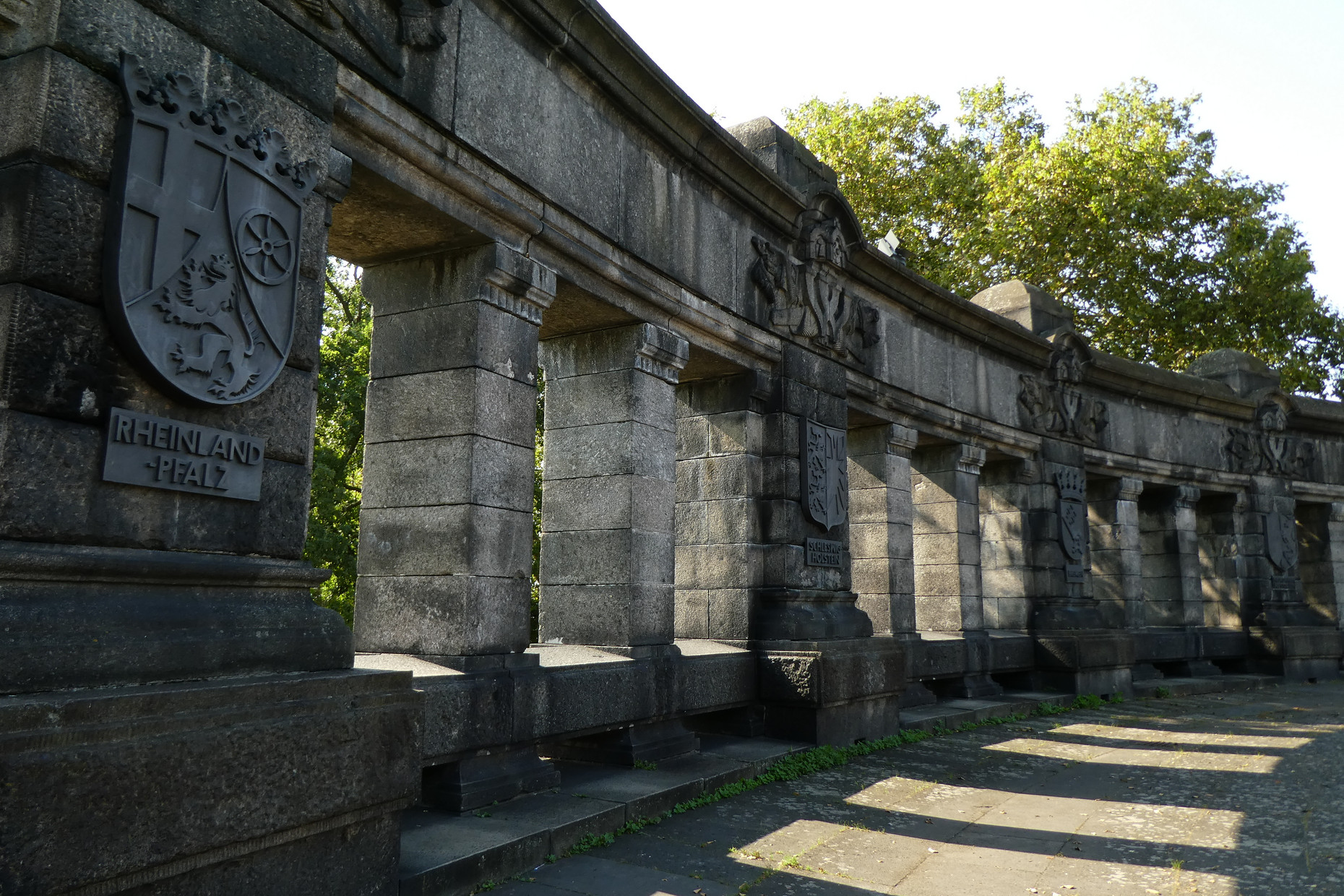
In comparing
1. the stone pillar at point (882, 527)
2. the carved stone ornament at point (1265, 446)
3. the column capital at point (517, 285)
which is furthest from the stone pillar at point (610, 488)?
the carved stone ornament at point (1265, 446)

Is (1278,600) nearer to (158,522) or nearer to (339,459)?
(339,459)

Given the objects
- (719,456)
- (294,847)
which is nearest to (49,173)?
(294,847)

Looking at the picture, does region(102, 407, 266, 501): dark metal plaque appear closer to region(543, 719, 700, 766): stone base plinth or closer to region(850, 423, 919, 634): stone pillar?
region(543, 719, 700, 766): stone base plinth

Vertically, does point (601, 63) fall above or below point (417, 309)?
above

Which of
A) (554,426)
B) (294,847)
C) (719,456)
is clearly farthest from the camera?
(719,456)

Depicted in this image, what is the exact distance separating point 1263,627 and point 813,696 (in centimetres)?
1143

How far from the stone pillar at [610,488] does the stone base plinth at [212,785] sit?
8.82 ft

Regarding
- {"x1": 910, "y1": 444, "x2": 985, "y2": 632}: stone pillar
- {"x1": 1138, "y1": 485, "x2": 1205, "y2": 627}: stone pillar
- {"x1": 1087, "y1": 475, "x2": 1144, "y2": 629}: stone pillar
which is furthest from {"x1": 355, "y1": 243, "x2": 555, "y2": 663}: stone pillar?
{"x1": 1138, "y1": 485, "x2": 1205, "y2": 627}: stone pillar

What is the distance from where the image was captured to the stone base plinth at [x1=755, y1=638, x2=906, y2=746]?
7.36 metres

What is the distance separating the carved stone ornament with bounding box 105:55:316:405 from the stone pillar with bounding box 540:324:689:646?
3.04 meters

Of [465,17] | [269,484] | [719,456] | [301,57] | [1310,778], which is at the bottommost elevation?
[1310,778]

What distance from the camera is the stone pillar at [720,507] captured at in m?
7.82

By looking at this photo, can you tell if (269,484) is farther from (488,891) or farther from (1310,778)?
(1310,778)

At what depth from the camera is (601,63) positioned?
623 cm
